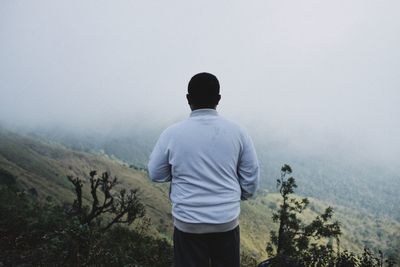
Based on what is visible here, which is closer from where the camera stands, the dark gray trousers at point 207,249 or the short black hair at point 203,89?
the dark gray trousers at point 207,249

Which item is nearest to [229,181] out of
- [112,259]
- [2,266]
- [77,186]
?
[112,259]

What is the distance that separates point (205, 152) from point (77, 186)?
14.9 m

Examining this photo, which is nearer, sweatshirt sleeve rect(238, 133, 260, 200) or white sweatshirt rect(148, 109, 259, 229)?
white sweatshirt rect(148, 109, 259, 229)

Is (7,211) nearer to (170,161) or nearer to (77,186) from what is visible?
(77,186)

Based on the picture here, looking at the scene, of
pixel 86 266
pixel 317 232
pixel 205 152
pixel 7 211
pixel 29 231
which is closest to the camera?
pixel 205 152

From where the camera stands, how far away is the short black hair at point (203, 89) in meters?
4.32

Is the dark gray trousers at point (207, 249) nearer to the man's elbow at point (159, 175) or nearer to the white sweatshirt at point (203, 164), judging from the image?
the white sweatshirt at point (203, 164)

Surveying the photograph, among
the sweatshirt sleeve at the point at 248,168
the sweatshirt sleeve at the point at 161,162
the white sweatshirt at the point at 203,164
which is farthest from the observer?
the sweatshirt sleeve at the point at 248,168

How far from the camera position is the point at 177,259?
13.8 ft

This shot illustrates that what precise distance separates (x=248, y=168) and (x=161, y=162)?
37.8 inches

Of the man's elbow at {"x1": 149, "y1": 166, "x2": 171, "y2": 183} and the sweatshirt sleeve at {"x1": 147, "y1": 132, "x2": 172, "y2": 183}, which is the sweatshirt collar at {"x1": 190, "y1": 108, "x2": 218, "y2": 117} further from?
the man's elbow at {"x1": 149, "y1": 166, "x2": 171, "y2": 183}

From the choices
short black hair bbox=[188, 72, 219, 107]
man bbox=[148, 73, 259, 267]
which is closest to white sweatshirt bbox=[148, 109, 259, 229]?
man bbox=[148, 73, 259, 267]

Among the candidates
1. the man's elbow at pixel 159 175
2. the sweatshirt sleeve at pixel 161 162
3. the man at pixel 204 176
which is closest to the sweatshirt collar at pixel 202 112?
the man at pixel 204 176

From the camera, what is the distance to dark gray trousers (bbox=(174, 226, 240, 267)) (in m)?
4.11
